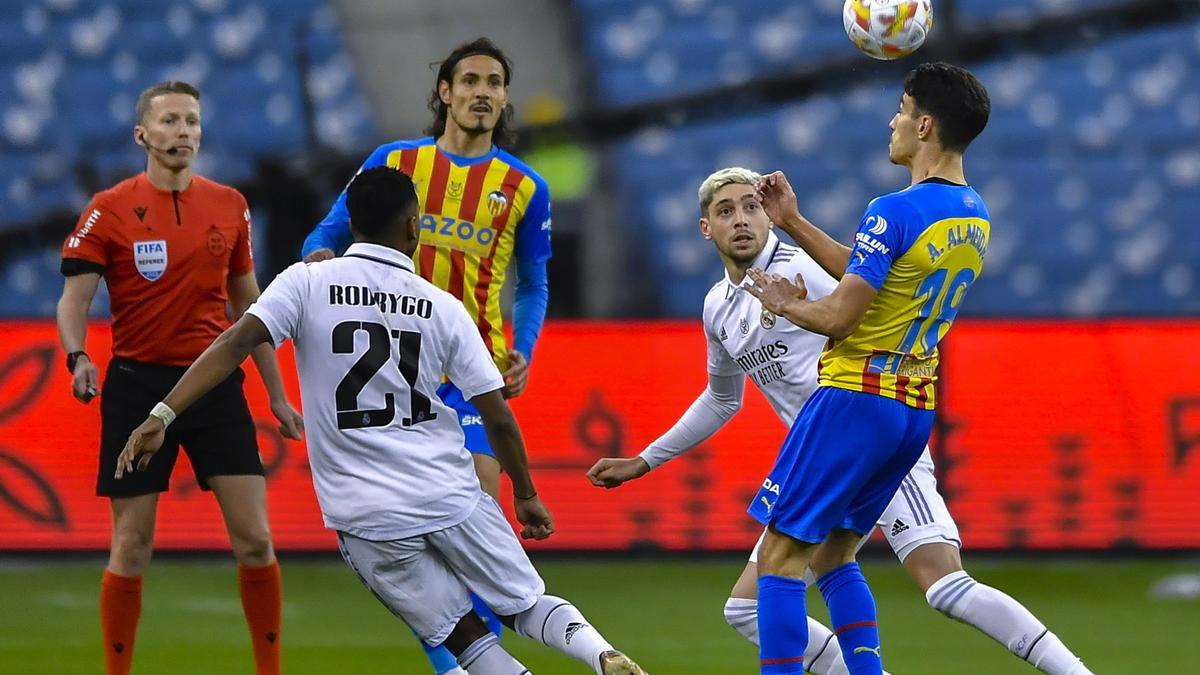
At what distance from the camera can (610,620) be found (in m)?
8.03

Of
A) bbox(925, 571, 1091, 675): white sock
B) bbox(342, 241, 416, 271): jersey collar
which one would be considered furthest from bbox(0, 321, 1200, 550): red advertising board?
bbox(342, 241, 416, 271): jersey collar

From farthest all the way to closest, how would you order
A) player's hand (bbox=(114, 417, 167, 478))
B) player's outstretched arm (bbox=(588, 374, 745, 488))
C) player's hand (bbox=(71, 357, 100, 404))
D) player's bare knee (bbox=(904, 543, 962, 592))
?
player's outstretched arm (bbox=(588, 374, 745, 488))
player's hand (bbox=(71, 357, 100, 404))
player's bare knee (bbox=(904, 543, 962, 592))
player's hand (bbox=(114, 417, 167, 478))

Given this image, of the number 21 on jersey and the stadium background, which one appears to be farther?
the stadium background

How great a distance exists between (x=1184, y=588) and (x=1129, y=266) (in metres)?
4.82

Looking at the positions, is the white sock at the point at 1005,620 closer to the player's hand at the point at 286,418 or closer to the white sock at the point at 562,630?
the white sock at the point at 562,630

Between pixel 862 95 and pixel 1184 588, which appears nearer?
pixel 1184 588

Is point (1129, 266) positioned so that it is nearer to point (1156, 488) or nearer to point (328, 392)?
point (1156, 488)

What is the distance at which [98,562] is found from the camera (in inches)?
378

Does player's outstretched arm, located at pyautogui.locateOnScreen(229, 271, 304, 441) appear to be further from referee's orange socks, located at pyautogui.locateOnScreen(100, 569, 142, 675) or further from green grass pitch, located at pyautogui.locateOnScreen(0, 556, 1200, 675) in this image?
green grass pitch, located at pyautogui.locateOnScreen(0, 556, 1200, 675)

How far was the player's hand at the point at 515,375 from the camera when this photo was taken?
600cm

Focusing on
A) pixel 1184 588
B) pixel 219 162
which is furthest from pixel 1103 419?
pixel 219 162

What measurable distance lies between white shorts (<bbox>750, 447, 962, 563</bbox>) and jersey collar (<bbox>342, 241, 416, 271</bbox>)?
5.06ft

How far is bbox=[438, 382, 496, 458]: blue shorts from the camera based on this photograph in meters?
5.93

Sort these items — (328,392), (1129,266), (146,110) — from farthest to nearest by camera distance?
(1129,266), (146,110), (328,392)
